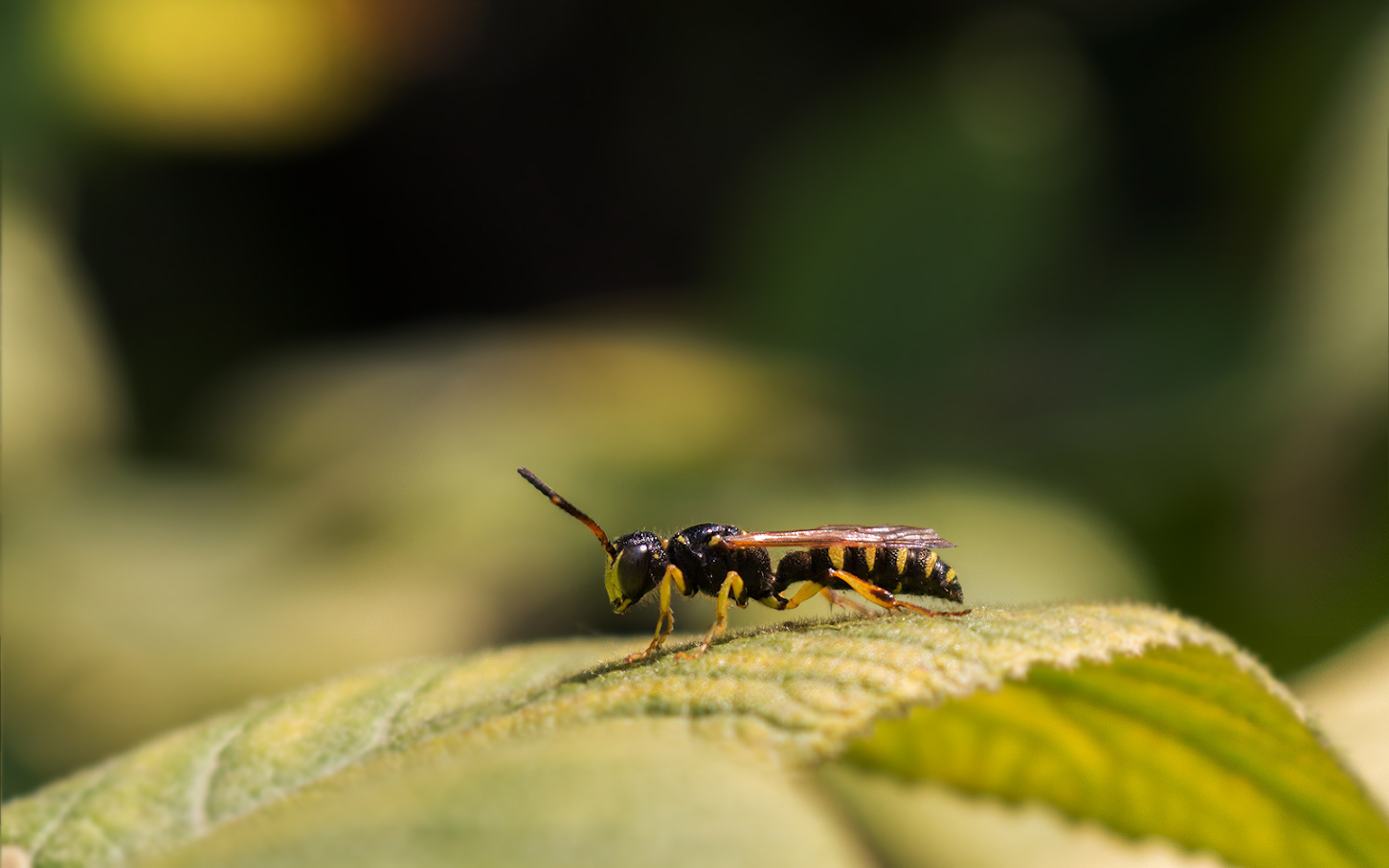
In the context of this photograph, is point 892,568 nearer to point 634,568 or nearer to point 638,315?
point 634,568

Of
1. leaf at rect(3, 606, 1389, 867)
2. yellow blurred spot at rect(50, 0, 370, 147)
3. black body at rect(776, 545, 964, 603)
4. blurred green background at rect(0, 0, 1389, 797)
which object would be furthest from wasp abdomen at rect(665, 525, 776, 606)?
yellow blurred spot at rect(50, 0, 370, 147)

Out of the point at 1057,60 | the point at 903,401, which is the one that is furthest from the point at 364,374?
the point at 1057,60

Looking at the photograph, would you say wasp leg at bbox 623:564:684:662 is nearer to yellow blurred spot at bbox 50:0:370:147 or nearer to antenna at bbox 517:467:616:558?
antenna at bbox 517:467:616:558

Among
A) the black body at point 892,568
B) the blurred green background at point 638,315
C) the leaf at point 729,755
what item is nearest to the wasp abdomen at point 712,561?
the black body at point 892,568

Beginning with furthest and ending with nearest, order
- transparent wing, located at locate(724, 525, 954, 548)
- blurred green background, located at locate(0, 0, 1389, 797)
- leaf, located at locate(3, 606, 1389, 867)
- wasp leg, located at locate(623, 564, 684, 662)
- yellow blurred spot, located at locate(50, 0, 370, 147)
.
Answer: yellow blurred spot, located at locate(50, 0, 370, 147) → blurred green background, located at locate(0, 0, 1389, 797) → transparent wing, located at locate(724, 525, 954, 548) → wasp leg, located at locate(623, 564, 684, 662) → leaf, located at locate(3, 606, 1389, 867)

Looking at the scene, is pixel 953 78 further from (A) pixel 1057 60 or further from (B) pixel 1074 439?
(B) pixel 1074 439

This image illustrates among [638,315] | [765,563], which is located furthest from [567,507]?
[638,315]

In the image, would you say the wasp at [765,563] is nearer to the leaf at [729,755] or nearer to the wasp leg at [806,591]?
the wasp leg at [806,591]
